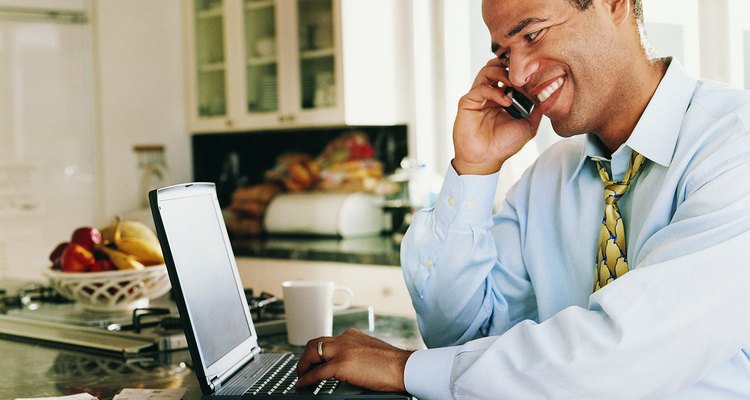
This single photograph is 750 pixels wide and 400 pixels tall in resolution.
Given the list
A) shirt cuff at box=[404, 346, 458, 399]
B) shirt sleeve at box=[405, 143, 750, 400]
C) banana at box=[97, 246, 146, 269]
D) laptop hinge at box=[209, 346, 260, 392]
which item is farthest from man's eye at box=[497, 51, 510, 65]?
banana at box=[97, 246, 146, 269]

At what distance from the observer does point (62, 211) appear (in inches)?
169

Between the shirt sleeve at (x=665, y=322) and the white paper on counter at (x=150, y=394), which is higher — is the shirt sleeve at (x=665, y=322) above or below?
above

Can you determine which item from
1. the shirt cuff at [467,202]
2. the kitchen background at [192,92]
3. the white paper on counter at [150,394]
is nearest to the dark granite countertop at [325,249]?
the kitchen background at [192,92]

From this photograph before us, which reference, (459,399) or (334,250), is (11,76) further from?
(459,399)

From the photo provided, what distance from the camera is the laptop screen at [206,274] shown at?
1.28m

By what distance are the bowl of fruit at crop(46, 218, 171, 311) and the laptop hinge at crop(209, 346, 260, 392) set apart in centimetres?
46

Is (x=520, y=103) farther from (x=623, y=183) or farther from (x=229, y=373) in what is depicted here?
(x=229, y=373)

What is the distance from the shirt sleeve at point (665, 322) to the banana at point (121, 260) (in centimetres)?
101

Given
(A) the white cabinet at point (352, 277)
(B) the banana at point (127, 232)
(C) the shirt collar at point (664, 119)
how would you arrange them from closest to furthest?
(C) the shirt collar at point (664, 119) → (B) the banana at point (127, 232) → (A) the white cabinet at point (352, 277)

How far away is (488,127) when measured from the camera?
1666 millimetres

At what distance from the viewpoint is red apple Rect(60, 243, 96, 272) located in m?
1.90

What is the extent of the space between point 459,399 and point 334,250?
8.10 feet

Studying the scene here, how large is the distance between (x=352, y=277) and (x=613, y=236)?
231cm

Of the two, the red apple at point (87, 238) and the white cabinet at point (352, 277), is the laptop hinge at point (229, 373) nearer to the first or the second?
the red apple at point (87, 238)
